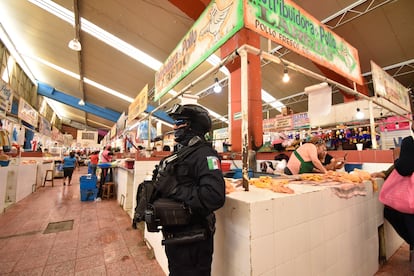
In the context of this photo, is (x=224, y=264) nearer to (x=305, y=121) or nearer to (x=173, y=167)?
(x=173, y=167)

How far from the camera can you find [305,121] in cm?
732

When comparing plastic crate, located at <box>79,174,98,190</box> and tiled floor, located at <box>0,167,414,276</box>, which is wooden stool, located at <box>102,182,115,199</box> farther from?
tiled floor, located at <box>0,167,414,276</box>

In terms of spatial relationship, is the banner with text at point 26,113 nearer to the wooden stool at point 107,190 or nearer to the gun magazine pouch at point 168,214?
the wooden stool at point 107,190

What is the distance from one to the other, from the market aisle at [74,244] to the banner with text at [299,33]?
9.14 feet

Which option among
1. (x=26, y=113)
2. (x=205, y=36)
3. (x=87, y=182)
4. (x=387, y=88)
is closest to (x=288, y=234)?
(x=205, y=36)

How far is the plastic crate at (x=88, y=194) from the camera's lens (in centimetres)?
548

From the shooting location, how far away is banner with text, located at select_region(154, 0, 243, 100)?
1541mm

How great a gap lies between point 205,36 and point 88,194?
561cm

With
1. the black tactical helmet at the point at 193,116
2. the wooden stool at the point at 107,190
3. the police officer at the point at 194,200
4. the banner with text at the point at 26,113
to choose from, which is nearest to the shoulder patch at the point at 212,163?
the police officer at the point at 194,200

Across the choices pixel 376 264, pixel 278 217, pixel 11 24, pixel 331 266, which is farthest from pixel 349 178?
pixel 11 24

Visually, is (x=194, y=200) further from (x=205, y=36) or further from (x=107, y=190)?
(x=107, y=190)

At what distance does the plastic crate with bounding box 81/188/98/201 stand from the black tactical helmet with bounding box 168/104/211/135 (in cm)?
550

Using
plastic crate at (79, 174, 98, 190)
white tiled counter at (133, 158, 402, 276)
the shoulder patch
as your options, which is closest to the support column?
white tiled counter at (133, 158, 402, 276)

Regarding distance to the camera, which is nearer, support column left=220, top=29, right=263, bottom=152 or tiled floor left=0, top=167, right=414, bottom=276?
tiled floor left=0, top=167, right=414, bottom=276
